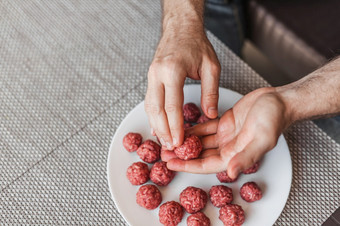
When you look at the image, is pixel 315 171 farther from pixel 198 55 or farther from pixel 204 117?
pixel 198 55

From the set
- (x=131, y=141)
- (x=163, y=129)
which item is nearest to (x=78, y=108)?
(x=131, y=141)

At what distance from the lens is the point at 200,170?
95 centimetres

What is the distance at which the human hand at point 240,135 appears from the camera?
85 cm

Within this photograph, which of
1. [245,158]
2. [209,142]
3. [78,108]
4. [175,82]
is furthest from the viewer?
[78,108]

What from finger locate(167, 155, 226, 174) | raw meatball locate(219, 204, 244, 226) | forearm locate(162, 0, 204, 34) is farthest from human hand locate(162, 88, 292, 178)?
forearm locate(162, 0, 204, 34)

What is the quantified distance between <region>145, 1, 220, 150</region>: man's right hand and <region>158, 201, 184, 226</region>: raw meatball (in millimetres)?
153

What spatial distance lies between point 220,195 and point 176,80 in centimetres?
32

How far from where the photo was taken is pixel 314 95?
1.00 meters

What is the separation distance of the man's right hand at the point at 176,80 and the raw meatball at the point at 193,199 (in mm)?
128

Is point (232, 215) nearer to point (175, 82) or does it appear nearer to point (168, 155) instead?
point (168, 155)

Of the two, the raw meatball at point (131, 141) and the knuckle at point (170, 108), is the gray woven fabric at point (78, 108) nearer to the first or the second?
the raw meatball at point (131, 141)

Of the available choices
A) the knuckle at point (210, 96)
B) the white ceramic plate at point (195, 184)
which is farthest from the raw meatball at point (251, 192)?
the knuckle at point (210, 96)

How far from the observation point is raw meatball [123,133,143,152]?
1029mm

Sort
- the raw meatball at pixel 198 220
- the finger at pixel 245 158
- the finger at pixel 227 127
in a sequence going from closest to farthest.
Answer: the finger at pixel 245 158, the raw meatball at pixel 198 220, the finger at pixel 227 127
